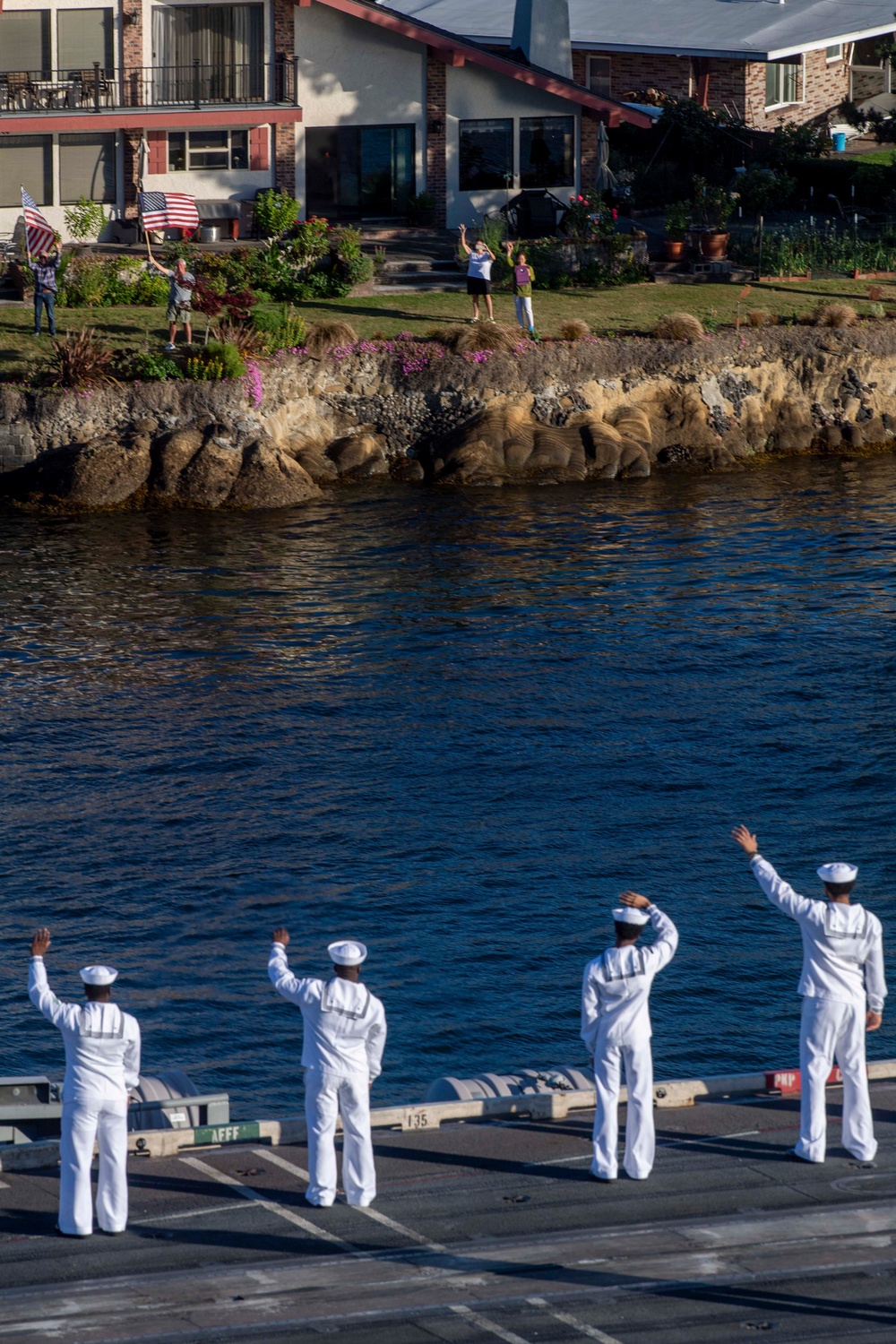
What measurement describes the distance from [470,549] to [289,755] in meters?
10.7

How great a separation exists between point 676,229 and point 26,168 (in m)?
16.6

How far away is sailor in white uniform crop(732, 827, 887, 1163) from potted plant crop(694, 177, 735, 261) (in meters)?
35.9

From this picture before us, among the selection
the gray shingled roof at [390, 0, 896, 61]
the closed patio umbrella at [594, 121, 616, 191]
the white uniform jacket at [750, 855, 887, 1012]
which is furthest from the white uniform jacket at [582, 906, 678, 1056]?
the gray shingled roof at [390, 0, 896, 61]

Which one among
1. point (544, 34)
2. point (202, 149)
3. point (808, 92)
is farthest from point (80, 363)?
point (808, 92)

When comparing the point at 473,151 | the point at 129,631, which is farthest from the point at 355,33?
the point at 129,631

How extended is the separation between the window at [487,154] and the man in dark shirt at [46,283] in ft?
47.4

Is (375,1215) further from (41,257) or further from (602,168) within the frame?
(602,168)

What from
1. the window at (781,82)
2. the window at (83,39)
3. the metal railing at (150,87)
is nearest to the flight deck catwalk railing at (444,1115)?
the metal railing at (150,87)

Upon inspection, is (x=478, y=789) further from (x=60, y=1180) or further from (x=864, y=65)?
(x=864, y=65)

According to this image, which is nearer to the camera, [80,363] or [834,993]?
[834,993]

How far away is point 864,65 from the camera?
64125 millimetres

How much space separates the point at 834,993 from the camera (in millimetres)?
12695

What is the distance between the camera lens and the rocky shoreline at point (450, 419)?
3728 centimetres

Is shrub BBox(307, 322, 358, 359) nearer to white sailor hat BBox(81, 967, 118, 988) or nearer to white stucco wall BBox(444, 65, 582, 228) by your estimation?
white stucco wall BBox(444, 65, 582, 228)
